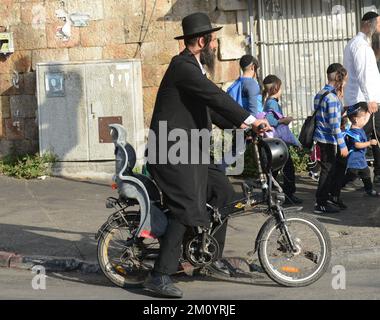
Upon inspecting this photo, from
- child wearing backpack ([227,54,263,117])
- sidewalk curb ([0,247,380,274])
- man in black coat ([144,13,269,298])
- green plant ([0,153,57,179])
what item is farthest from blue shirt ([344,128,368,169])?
green plant ([0,153,57,179])

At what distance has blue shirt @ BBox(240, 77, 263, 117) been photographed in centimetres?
953

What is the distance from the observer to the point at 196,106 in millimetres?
6648

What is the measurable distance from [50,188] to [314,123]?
379cm

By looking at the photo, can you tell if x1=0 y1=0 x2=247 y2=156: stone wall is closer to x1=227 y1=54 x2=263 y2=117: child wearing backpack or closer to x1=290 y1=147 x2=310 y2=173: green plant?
x1=290 y1=147 x2=310 y2=173: green plant

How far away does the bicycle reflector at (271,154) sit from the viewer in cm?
662

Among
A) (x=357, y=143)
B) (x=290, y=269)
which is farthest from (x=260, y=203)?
(x=357, y=143)

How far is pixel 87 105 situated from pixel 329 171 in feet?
13.0

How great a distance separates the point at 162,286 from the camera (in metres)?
6.55

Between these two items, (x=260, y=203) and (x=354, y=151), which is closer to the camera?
(x=260, y=203)

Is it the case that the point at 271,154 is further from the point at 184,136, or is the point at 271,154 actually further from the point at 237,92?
the point at 237,92

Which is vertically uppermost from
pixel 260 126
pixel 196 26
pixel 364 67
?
pixel 196 26

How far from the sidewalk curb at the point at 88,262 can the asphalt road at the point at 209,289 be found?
132 mm
